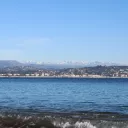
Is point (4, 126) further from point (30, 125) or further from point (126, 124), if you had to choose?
point (126, 124)

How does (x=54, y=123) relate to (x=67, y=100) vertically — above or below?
above

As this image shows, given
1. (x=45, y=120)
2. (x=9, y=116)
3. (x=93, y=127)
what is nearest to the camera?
(x=93, y=127)

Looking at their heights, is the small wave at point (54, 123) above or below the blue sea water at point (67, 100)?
above

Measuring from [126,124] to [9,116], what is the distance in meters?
9.89

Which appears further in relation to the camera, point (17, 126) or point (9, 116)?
point (9, 116)

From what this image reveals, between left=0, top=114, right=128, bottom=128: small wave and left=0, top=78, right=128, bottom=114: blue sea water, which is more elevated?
left=0, top=114, right=128, bottom=128: small wave

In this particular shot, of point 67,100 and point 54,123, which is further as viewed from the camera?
point 67,100

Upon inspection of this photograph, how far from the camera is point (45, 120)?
32.3 m

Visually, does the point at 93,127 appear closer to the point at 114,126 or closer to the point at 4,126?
the point at 114,126

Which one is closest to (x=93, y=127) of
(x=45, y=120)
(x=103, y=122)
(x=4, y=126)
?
(x=103, y=122)

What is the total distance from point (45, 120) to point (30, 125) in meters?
1.67

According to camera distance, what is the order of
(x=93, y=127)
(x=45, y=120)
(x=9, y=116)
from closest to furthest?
1. (x=93, y=127)
2. (x=45, y=120)
3. (x=9, y=116)

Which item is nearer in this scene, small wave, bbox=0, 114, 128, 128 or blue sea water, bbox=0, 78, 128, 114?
small wave, bbox=0, 114, 128, 128

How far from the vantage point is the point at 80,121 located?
32.0 m
